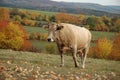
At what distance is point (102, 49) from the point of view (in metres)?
44.0

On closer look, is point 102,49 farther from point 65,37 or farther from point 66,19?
point 65,37

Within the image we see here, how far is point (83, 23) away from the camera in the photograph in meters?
26.0

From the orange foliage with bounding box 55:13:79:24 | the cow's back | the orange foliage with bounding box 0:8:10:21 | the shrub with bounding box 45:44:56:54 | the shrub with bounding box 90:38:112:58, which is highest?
the cow's back

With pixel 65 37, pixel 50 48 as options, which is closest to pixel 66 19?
pixel 50 48

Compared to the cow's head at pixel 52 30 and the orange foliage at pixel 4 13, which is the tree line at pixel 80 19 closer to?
the orange foliage at pixel 4 13

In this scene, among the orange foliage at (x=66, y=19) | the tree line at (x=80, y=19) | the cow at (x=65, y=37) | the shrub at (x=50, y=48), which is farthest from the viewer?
the tree line at (x=80, y=19)

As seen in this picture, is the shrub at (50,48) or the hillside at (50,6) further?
the hillside at (50,6)

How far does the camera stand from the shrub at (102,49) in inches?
1450

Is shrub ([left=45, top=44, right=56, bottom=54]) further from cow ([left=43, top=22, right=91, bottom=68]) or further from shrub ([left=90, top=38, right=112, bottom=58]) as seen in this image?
cow ([left=43, top=22, right=91, bottom=68])

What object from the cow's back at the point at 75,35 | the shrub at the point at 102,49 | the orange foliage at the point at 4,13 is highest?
the cow's back at the point at 75,35

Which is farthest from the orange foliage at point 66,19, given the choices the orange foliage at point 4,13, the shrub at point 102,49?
the shrub at point 102,49

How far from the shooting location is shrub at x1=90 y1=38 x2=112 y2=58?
3683 cm

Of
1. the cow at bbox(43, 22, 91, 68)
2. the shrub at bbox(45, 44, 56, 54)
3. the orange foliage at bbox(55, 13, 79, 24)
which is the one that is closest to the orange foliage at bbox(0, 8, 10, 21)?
the shrub at bbox(45, 44, 56, 54)

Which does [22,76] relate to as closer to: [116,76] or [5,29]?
[116,76]
